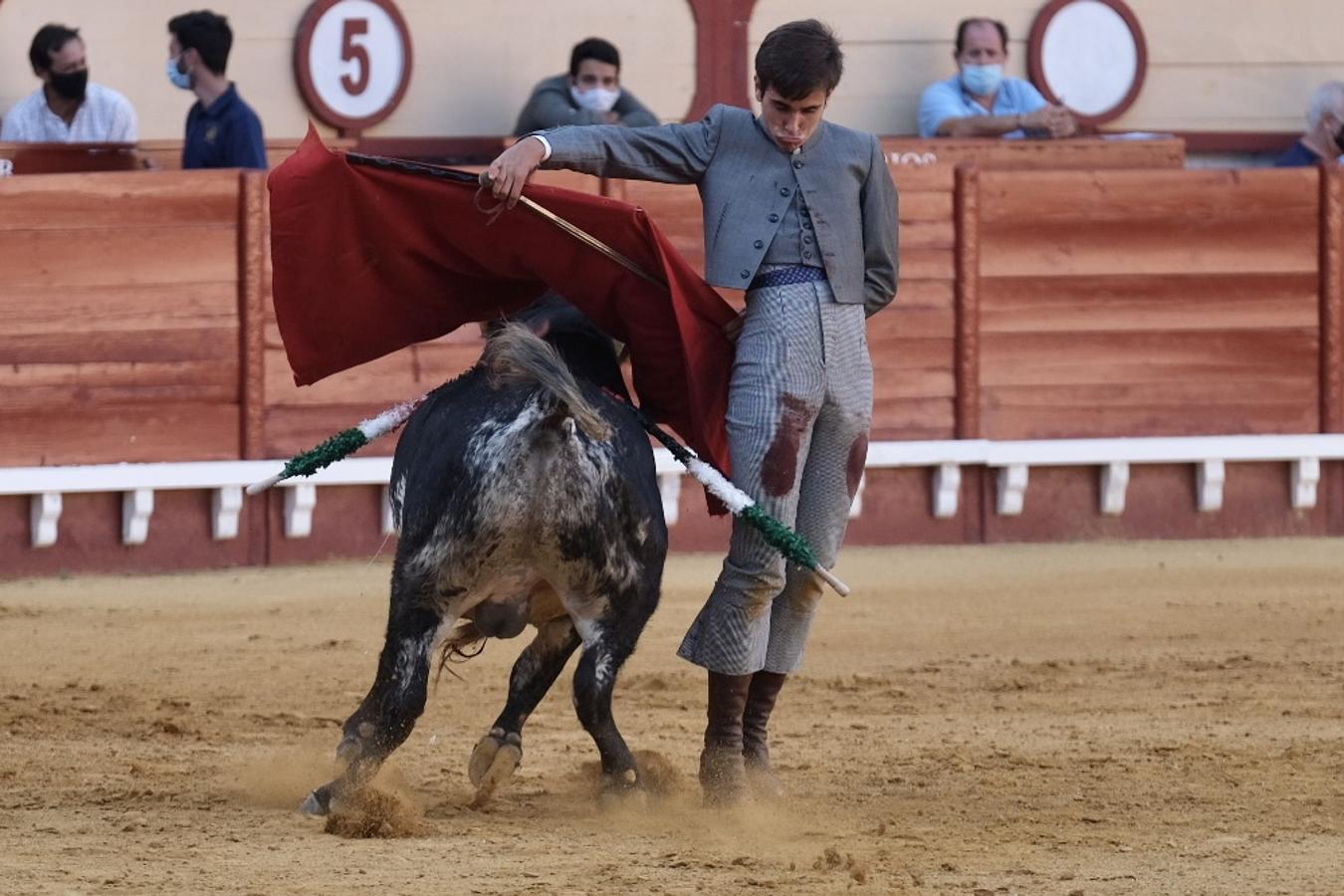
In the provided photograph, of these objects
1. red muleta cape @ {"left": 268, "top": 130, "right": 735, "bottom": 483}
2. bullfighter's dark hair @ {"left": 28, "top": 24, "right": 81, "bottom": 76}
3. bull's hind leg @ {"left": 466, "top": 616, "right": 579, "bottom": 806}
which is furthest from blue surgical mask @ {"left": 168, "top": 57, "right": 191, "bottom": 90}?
bull's hind leg @ {"left": 466, "top": 616, "right": 579, "bottom": 806}

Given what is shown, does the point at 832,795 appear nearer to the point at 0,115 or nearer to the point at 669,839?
the point at 669,839

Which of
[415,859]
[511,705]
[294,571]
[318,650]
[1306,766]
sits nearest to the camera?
[415,859]

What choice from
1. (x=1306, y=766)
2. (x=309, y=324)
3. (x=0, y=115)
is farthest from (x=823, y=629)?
(x=0, y=115)

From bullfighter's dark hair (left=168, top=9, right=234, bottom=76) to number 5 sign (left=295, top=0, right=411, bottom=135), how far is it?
1.41 meters

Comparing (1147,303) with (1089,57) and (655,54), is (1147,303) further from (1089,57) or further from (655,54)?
(655,54)

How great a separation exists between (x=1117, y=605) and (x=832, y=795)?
3.00 meters

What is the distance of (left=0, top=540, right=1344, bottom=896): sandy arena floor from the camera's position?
12.5ft

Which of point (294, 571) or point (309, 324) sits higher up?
point (309, 324)

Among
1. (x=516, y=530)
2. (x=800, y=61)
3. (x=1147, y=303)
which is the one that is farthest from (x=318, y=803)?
(x=1147, y=303)

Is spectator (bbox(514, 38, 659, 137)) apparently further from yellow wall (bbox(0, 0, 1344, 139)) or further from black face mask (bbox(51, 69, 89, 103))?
black face mask (bbox(51, 69, 89, 103))

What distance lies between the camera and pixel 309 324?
14.9 ft

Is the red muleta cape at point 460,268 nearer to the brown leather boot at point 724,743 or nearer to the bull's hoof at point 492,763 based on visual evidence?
the brown leather boot at point 724,743

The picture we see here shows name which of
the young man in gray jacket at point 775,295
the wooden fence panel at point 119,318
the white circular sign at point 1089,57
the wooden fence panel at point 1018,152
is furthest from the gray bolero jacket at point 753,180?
the white circular sign at point 1089,57

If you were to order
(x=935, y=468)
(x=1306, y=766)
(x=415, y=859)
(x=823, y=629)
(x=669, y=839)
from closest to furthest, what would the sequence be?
1. (x=415, y=859)
2. (x=669, y=839)
3. (x=1306, y=766)
4. (x=823, y=629)
5. (x=935, y=468)
